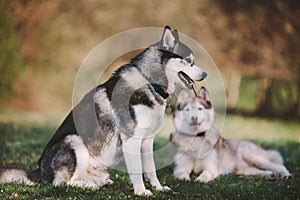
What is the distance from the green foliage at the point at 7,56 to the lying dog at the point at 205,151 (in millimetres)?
4194

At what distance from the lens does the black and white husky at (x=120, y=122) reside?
13.4 ft

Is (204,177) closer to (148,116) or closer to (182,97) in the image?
(182,97)

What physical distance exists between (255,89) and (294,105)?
1312mm

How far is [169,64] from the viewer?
166 inches

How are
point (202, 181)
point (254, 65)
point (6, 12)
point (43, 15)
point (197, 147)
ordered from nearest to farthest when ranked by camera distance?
1. point (202, 181)
2. point (197, 147)
3. point (6, 12)
4. point (43, 15)
5. point (254, 65)

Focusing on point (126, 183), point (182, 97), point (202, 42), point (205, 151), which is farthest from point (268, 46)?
point (126, 183)

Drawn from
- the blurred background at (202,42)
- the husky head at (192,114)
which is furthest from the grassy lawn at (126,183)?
the blurred background at (202,42)

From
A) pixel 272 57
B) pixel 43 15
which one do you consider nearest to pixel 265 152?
pixel 272 57

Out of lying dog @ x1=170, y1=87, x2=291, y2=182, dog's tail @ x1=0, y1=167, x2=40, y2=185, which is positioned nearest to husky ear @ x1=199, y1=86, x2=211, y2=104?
lying dog @ x1=170, y1=87, x2=291, y2=182

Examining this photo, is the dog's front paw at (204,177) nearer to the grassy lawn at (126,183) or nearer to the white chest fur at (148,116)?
the grassy lawn at (126,183)

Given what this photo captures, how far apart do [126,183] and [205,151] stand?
4.00 feet

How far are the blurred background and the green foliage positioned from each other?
197cm

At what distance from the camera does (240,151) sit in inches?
224

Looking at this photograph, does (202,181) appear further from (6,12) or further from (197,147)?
(6,12)
